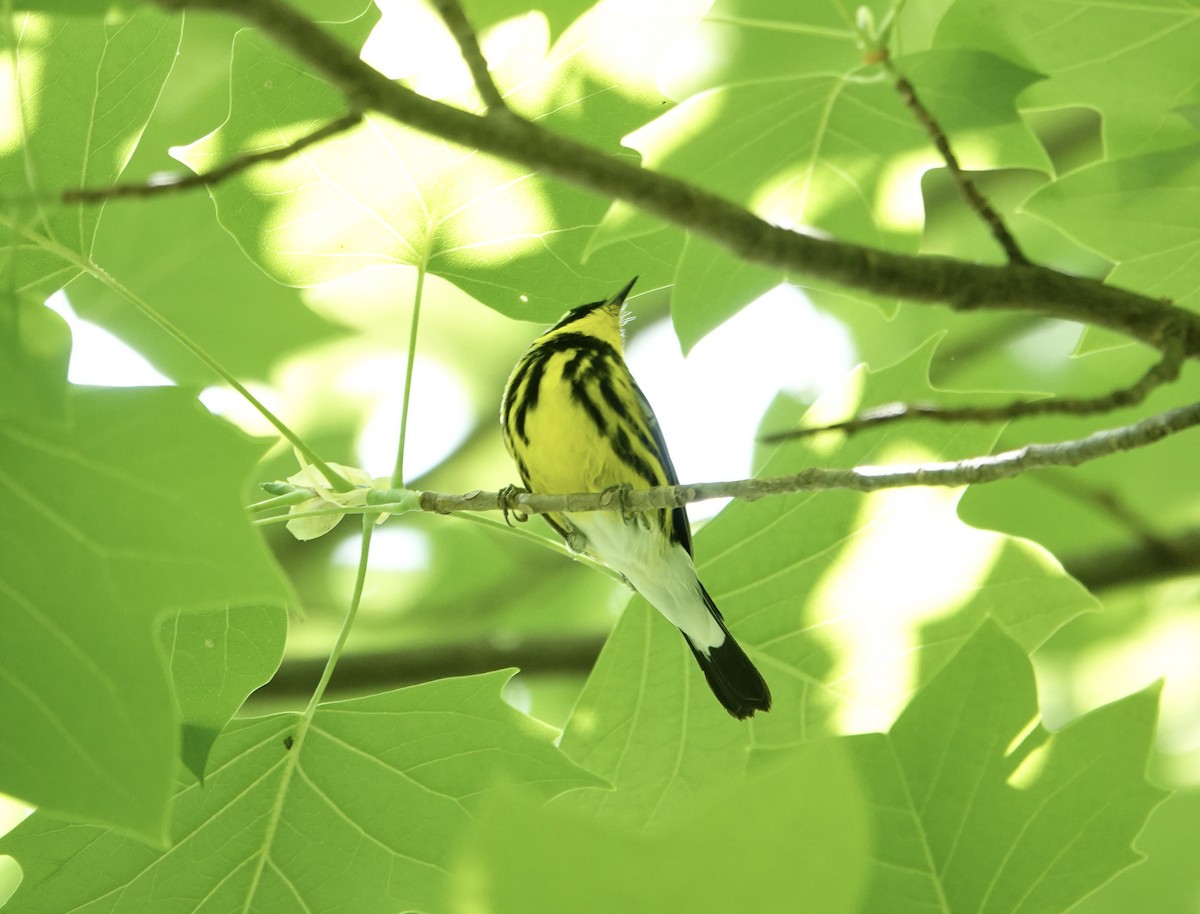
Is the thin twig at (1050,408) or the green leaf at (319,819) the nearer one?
the thin twig at (1050,408)

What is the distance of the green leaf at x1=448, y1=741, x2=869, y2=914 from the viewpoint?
84 centimetres

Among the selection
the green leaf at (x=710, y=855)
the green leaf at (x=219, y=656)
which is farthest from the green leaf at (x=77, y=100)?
the green leaf at (x=710, y=855)

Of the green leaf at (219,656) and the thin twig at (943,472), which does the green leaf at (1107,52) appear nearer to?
the thin twig at (943,472)

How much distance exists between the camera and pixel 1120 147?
2020 millimetres

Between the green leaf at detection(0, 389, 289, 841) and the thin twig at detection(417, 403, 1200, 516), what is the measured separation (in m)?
0.62

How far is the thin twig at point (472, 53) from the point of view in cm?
124

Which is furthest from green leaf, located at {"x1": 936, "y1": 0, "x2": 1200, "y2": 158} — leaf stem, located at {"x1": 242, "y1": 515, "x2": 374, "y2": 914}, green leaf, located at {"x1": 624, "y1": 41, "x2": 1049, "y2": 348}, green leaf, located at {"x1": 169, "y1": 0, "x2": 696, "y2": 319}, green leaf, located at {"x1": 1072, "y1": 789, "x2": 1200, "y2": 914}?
green leaf, located at {"x1": 1072, "y1": 789, "x2": 1200, "y2": 914}

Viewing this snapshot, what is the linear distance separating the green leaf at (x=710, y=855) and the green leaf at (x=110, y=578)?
761mm

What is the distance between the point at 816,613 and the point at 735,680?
22 cm

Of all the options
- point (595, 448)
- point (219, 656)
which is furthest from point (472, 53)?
point (595, 448)

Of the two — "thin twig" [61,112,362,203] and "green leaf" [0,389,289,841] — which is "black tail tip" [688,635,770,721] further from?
"thin twig" [61,112,362,203]

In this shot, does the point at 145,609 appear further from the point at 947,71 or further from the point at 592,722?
the point at 947,71

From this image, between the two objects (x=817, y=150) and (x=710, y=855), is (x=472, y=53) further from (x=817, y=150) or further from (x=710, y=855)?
(x=817, y=150)

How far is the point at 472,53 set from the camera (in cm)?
126
